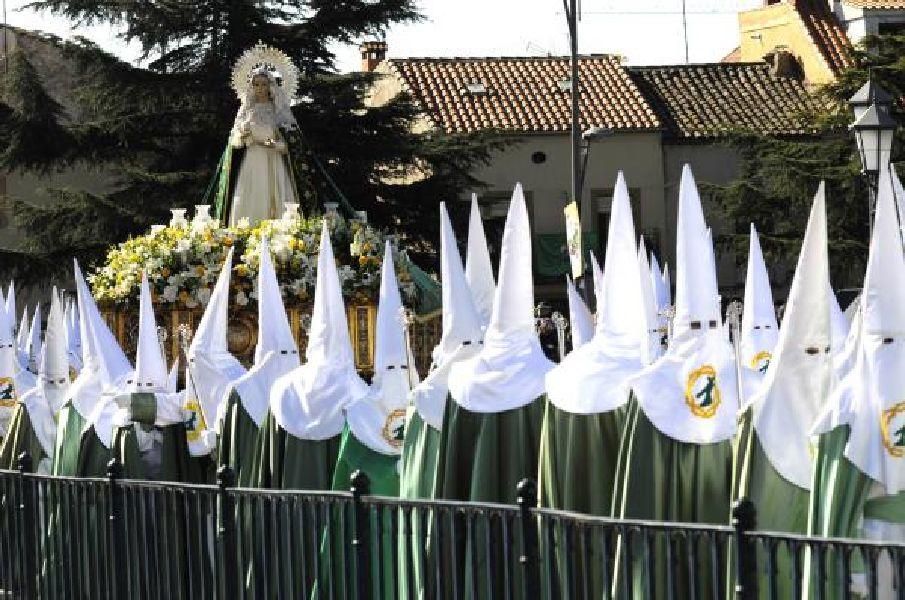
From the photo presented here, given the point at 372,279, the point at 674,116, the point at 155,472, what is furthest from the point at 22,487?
the point at 674,116

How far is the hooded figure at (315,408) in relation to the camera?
10852mm

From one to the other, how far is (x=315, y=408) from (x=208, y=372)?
6.66ft

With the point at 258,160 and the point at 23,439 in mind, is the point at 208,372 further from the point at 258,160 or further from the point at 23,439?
the point at 258,160

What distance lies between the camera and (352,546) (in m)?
8.47

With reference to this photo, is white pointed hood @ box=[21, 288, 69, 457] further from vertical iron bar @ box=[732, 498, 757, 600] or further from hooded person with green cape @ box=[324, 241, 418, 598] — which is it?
vertical iron bar @ box=[732, 498, 757, 600]

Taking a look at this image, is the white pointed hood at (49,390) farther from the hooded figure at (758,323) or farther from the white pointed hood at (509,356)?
the white pointed hood at (509,356)

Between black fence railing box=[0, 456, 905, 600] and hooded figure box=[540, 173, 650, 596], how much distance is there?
2.27 ft

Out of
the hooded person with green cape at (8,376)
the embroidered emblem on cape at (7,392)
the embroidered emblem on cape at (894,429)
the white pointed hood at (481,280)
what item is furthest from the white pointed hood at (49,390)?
the embroidered emblem on cape at (894,429)

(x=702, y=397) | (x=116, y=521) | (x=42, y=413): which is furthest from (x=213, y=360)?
(x=702, y=397)

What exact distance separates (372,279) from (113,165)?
20.1 meters

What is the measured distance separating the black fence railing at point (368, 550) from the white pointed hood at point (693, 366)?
2.47ft

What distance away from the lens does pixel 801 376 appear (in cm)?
775

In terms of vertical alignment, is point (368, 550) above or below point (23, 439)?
below

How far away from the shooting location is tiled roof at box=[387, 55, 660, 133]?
48.1 meters
